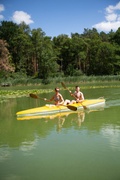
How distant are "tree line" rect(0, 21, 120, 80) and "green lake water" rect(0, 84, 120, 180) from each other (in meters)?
33.8

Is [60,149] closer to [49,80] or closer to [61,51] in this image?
[49,80]

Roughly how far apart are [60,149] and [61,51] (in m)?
48.1

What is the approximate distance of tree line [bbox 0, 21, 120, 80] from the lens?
46594 mm

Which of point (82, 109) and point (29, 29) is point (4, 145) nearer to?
point (82, 109)

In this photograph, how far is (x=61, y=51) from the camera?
53.6 metres

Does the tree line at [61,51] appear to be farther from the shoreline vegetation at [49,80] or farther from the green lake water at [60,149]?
the green lake water at [60,149]

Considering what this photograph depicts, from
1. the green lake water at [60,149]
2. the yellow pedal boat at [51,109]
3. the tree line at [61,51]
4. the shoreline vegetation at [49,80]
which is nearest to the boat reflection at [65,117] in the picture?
the green lake water at [60,149]

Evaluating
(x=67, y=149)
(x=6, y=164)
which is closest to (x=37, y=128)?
(x=67, y=149)

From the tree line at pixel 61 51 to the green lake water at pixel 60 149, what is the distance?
33817mm

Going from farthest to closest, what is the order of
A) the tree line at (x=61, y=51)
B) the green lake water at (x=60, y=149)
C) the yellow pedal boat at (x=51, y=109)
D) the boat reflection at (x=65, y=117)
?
the tree line at (x=61, y=51), the yellow pedal boat at (x=51, y=109), the boat reflection at (x=65, y=117), the green lake water at (x=60, y=149)

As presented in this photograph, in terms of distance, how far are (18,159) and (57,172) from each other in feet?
3.42

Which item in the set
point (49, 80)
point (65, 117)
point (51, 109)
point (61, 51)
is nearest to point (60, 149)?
point (65, 117)

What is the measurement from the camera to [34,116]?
35.0ft

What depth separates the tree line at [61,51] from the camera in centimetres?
4659
